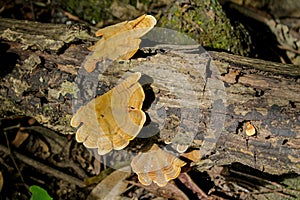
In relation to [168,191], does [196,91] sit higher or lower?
higher

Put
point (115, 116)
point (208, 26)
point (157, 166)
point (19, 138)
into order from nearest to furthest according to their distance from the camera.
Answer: point (115, 116), point (157, 166), point (208, 26), point (19, 138)

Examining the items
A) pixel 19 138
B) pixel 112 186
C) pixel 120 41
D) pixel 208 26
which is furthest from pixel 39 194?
pixel 208 26

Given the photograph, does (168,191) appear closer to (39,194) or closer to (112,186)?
(112,186)

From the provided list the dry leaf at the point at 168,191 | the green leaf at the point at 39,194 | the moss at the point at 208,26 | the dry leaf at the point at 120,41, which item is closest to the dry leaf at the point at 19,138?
the green leaf at the point at 39,194

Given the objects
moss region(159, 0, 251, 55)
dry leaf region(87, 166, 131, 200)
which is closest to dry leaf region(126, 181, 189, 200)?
dry leaf region(87, 166, 131, 200)

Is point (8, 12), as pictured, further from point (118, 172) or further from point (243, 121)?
point (243, 121)

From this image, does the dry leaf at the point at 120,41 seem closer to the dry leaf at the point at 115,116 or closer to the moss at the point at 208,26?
the dry leaf at the point at 115,116
